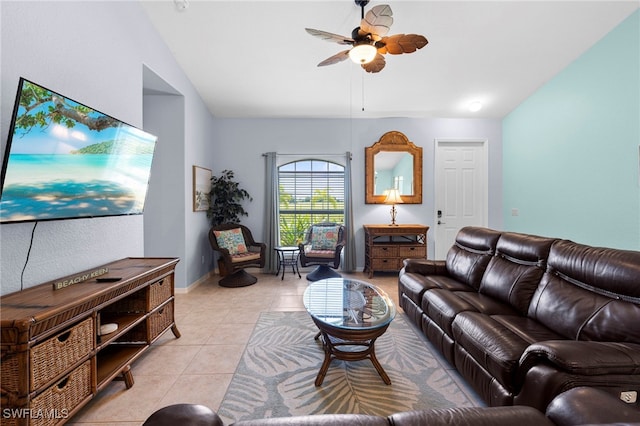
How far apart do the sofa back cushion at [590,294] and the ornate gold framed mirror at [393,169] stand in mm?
3120

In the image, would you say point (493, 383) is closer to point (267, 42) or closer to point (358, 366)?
point (358, 366)

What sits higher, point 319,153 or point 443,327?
point 319,153

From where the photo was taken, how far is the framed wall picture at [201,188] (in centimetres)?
414

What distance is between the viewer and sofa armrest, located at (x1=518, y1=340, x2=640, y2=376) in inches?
45.7

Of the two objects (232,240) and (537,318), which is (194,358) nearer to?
(232,240)

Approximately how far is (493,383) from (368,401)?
0.73 metres

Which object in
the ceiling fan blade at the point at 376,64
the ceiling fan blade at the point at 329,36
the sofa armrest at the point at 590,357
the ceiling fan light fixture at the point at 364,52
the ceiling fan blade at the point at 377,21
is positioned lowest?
the sofa armrest at the point at 590,357

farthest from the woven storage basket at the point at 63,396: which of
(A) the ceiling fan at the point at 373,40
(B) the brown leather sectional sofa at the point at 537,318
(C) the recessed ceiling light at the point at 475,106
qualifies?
(C) the recessed ceiling light at the point at 475,106

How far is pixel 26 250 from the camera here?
1.68m

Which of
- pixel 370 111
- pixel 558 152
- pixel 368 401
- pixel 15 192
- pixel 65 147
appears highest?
pixel 370 111

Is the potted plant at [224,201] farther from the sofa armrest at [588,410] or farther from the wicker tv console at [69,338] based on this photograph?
the sofa armrest at [588,410]

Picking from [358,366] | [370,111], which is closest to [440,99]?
[370,111]

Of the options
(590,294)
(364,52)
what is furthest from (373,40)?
(590,294)

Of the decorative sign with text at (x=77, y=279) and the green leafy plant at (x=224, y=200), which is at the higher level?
the green leafy plant at (x=224, y=200)
